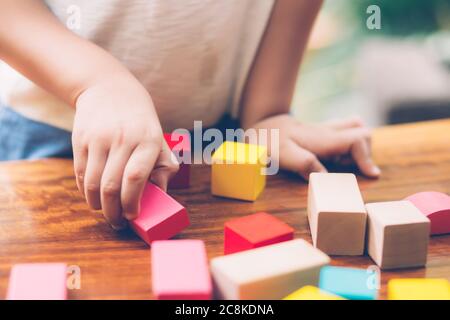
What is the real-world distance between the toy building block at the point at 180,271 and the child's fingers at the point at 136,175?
6cm

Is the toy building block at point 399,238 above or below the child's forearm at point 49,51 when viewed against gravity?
below

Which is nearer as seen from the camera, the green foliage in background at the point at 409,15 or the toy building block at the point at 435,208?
the toy building block at the point at 435,208

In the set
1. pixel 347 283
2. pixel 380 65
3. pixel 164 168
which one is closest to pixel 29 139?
pixel 164 168

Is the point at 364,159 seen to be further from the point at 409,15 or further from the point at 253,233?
the point at 409,15

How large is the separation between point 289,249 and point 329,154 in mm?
298

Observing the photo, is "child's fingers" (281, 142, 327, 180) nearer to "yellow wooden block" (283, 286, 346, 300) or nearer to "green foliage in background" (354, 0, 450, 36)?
"yellow wooden block" (283, 286, 346, 300)

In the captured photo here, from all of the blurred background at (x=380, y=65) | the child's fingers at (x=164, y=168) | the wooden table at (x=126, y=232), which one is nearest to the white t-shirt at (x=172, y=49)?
the wooden table at (x=126, y=232)

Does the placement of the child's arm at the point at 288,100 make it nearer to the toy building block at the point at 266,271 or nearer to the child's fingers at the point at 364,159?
the child's fingers at the point at 364,159

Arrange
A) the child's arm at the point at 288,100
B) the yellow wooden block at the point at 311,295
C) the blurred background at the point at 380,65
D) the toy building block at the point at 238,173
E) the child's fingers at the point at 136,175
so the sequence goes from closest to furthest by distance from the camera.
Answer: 1. the yellow wooden block at the point at 311,295
2. the child's fingers at the point at 136,175
3. the toy building block at the point at 238,173
4. the child's arm at the point at 288,100
5. the blurred background at the point at 380,65

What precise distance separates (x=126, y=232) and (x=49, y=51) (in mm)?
238

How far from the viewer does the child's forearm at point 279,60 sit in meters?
0.94

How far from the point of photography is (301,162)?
851 mm

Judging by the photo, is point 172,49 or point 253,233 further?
point 172,49

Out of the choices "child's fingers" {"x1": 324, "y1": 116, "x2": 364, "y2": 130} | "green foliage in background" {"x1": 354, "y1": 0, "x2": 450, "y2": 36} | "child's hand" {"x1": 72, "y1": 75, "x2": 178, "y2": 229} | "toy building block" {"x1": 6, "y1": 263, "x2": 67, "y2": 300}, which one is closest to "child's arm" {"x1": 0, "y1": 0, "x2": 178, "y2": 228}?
"child's hand" {"x1": 72, "y1": 75, "x2": 178, "y2": 229}
